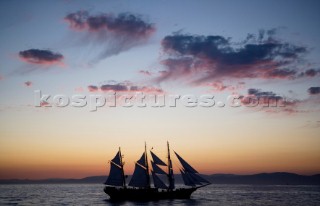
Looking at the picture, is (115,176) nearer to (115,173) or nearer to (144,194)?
(115,173)

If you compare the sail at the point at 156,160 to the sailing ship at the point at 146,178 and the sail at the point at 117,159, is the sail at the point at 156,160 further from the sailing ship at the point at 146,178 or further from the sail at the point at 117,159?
the sail at the point at 117,159

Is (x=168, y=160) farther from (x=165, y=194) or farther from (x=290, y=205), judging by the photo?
(x=290, y=205)

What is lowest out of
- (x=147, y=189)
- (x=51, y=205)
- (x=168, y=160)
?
(x=51, y=205)

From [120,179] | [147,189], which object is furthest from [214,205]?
[120,179]

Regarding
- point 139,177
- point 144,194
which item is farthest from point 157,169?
point 144,194

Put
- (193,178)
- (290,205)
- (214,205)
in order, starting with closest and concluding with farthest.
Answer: (193,178), (214,205), (290,205)

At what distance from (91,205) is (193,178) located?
116ft

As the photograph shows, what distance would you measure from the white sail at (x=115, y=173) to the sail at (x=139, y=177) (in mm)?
3846

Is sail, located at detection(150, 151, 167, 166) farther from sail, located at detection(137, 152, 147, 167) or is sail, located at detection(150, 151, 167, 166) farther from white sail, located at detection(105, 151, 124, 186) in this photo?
white sail, located at detection(105, 151, 124, 186)

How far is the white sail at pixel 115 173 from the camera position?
3868 inches

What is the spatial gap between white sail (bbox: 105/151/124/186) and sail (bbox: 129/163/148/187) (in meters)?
3.85

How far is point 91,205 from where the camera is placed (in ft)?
358

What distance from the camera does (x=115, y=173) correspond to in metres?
98.8

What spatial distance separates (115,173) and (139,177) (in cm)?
713
